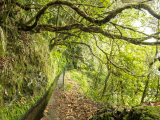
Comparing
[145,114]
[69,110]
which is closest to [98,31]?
[145,114]

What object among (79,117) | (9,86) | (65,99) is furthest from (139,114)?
(65,99)

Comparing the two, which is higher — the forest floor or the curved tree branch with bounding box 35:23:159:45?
the curved tree branch with bounding box 35:23:159:45

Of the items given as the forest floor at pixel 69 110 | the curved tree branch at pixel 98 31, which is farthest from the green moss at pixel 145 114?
the curved tree branch at pixel 98 31

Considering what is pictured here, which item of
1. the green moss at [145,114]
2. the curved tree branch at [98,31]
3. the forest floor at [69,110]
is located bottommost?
the forest floor at [69,110]

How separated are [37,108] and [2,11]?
4.73m

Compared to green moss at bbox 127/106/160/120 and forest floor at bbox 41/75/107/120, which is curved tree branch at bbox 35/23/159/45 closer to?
green moss at bbox 127/106/160/120

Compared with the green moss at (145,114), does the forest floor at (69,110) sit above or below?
below

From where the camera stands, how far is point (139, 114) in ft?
7.68

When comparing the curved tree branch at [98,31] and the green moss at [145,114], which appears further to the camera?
the curved tree branch at [98,31]

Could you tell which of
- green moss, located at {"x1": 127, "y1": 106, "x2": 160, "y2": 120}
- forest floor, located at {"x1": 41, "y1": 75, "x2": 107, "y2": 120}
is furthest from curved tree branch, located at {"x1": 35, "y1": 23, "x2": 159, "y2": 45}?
forest floor, located at {"x1": 41, "y1": 75, "x2": 107, "y2": 120}

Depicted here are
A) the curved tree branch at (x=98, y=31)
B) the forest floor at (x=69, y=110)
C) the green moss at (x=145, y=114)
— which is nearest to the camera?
the green moss at (x=145, y=114)

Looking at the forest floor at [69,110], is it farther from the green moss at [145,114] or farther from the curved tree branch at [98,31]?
the curved tree branch at [98,31]

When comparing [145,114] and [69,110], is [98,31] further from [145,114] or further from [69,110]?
[69,110]

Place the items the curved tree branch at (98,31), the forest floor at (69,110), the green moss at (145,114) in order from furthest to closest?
1. the forest floor at (69,110)
2. the curved tree branch at (98,31)
3. the green moss at (145,114)
